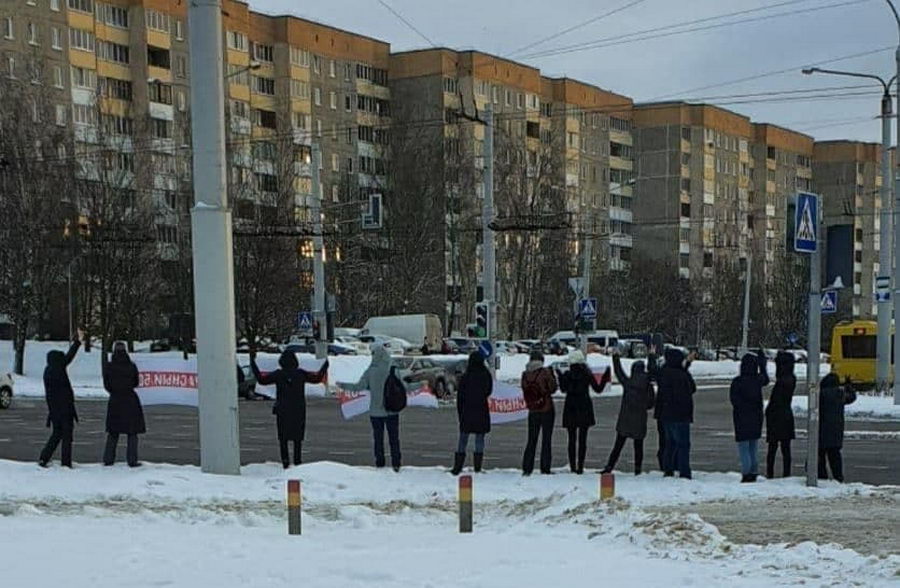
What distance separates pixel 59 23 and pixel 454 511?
62818 millimetres

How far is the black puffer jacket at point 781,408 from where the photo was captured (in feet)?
43.9

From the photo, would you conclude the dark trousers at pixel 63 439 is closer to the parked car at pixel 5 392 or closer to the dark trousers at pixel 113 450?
the dark trousers at pixel 113 450

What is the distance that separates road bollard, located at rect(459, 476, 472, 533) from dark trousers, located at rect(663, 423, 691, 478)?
4.81 metres

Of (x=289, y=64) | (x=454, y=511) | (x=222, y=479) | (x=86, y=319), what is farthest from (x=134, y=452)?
(x=289, y=64)

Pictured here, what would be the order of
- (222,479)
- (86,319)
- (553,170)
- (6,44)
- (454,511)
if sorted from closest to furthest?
(454,511) < (222,479) < (86,319) < (6,44) < (553,170)

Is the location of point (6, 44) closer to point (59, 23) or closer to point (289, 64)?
point (59, 23)

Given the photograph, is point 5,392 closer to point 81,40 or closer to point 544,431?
point 544,431

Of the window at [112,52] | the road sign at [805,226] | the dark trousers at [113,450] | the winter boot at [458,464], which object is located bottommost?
the winter boot at [458,464]

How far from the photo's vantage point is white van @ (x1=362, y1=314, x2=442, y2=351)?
5406 centimetres

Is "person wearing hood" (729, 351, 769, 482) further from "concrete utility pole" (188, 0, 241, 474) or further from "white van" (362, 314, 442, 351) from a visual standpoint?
"white van" (362, 314, 442, 351)

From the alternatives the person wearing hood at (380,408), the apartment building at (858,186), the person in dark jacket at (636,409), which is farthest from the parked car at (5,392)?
the apartment building at (858,186)

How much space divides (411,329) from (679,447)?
41.6 m

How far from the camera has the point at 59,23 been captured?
6512 centimetres

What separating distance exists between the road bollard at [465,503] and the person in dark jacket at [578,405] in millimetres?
4651
